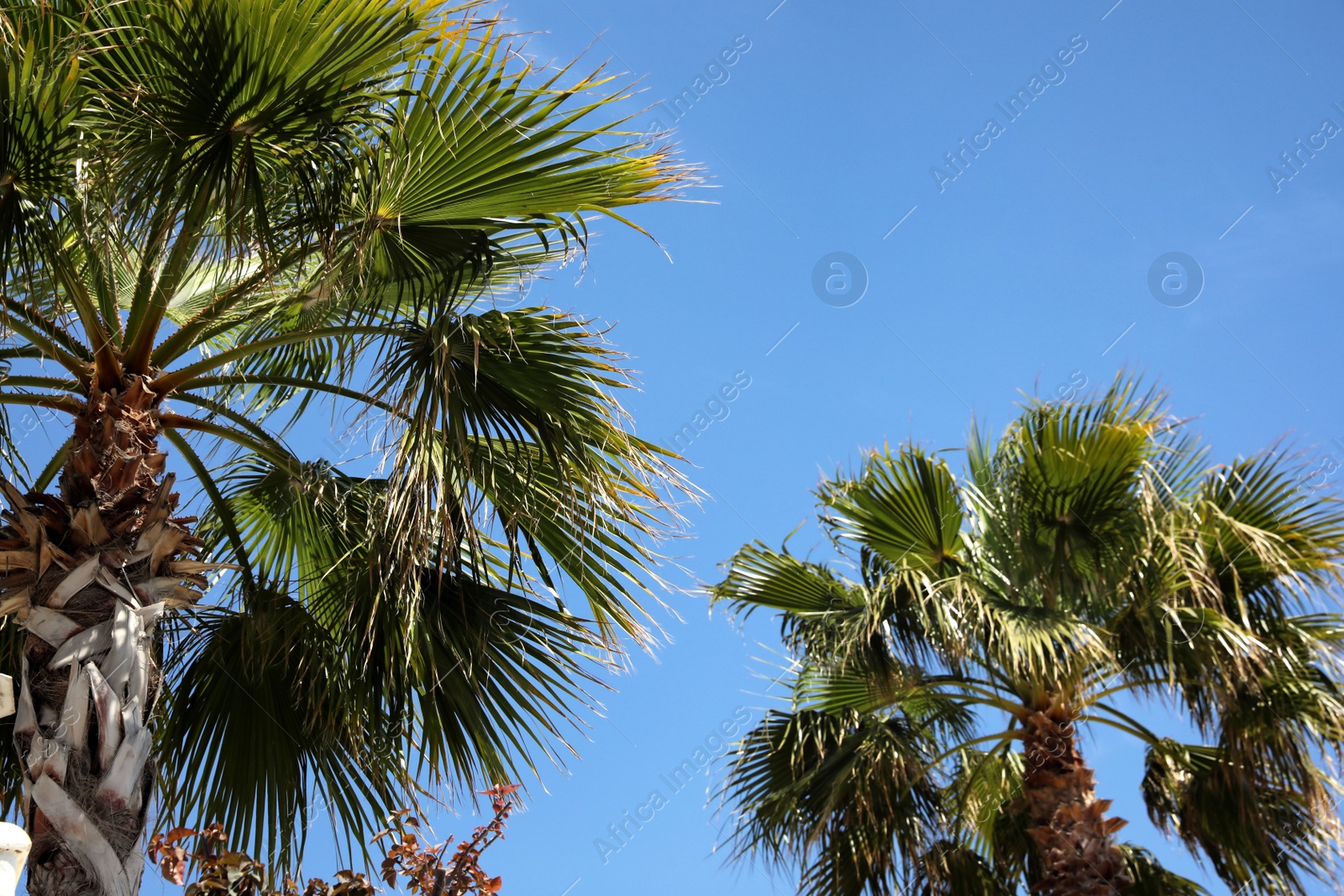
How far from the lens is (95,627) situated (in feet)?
13.3

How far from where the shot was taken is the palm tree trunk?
6.73 metres

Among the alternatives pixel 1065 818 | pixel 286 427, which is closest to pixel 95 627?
pixel 286 427

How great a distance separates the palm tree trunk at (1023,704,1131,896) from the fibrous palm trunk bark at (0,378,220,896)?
5032 millimetres

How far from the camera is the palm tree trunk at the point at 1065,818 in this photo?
6.73m

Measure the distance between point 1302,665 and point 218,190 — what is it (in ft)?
19.8

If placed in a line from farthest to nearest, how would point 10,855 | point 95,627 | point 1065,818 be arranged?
point 1065,818
point 95,627
point 10,855

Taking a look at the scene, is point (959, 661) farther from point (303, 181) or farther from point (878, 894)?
point (303, 181)

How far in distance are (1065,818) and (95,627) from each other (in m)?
5.40

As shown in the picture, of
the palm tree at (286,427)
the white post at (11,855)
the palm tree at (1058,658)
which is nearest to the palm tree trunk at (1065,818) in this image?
the palm tree at (1058,658)

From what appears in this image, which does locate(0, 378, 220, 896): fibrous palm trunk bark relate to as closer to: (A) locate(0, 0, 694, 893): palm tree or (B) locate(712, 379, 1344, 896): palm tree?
(A) locate(0, 0, 694, 893): palm tree

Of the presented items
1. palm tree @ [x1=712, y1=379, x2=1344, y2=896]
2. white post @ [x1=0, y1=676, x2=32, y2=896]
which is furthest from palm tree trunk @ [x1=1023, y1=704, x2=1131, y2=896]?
white post @ [x1=0, y1=676, x2=32, y2=896]

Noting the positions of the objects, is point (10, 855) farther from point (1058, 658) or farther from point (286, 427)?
point (1058, 658)

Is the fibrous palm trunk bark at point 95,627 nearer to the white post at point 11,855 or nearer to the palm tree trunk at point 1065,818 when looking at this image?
the white post at point 11,855

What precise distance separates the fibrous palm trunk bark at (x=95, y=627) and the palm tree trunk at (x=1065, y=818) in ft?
16.5
